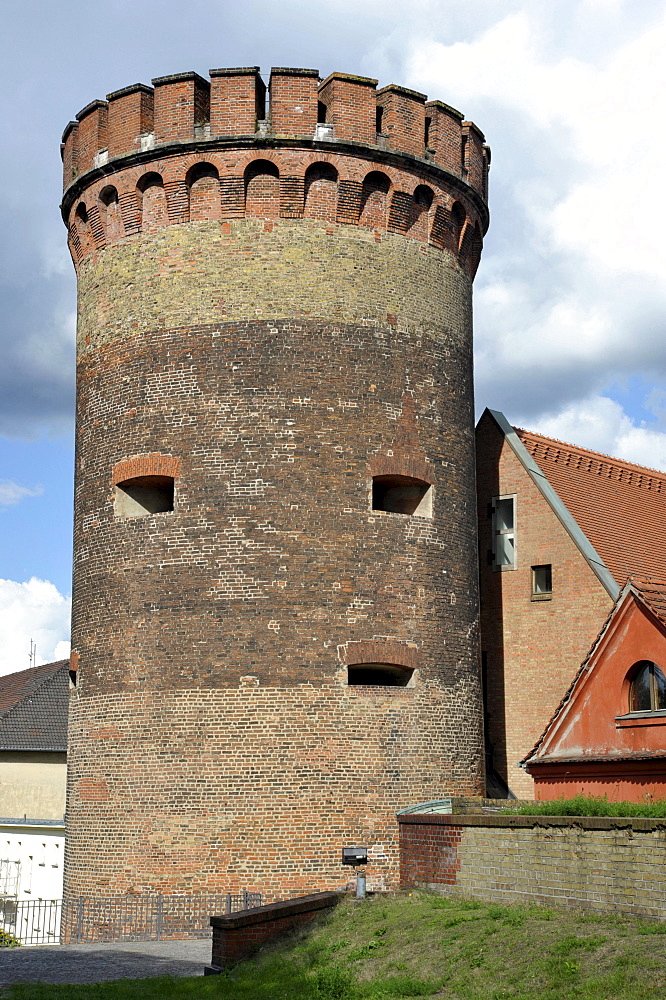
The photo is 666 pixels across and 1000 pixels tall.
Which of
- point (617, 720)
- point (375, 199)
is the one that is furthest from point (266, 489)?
point (617, 720)

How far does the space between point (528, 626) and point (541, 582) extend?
2.87 ft

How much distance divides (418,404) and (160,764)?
23.5ft

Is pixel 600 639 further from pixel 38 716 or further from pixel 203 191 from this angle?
pixel 38 716

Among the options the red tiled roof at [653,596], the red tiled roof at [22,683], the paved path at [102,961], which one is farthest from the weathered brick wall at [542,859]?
the red tiled roof at [22,683]

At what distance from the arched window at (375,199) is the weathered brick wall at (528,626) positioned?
6024 millimetres

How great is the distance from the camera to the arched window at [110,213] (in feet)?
66.0

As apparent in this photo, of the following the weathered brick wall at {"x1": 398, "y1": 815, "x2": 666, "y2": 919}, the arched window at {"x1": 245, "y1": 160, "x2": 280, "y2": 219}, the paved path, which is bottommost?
the paved path

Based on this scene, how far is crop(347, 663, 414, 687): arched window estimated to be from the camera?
59.7ft

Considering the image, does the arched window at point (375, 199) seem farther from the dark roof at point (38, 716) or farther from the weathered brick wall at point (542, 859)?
the dark roof at point (38, 716)

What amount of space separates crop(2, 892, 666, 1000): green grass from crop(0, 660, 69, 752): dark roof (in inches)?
855

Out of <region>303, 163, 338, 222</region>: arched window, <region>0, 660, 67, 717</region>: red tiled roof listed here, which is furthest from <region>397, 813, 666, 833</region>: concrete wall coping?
<region>0, 660, 67, 717</region>: red tiled roof

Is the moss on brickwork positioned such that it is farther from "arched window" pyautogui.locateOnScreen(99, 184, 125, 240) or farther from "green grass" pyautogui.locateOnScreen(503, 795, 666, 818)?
"green grass" pyautogui.locateOnScreen(503, 795, 666, 818)

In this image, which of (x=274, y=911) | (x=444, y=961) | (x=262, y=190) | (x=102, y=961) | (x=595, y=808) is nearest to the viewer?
(x=444, y=961)

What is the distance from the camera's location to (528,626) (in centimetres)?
2175
